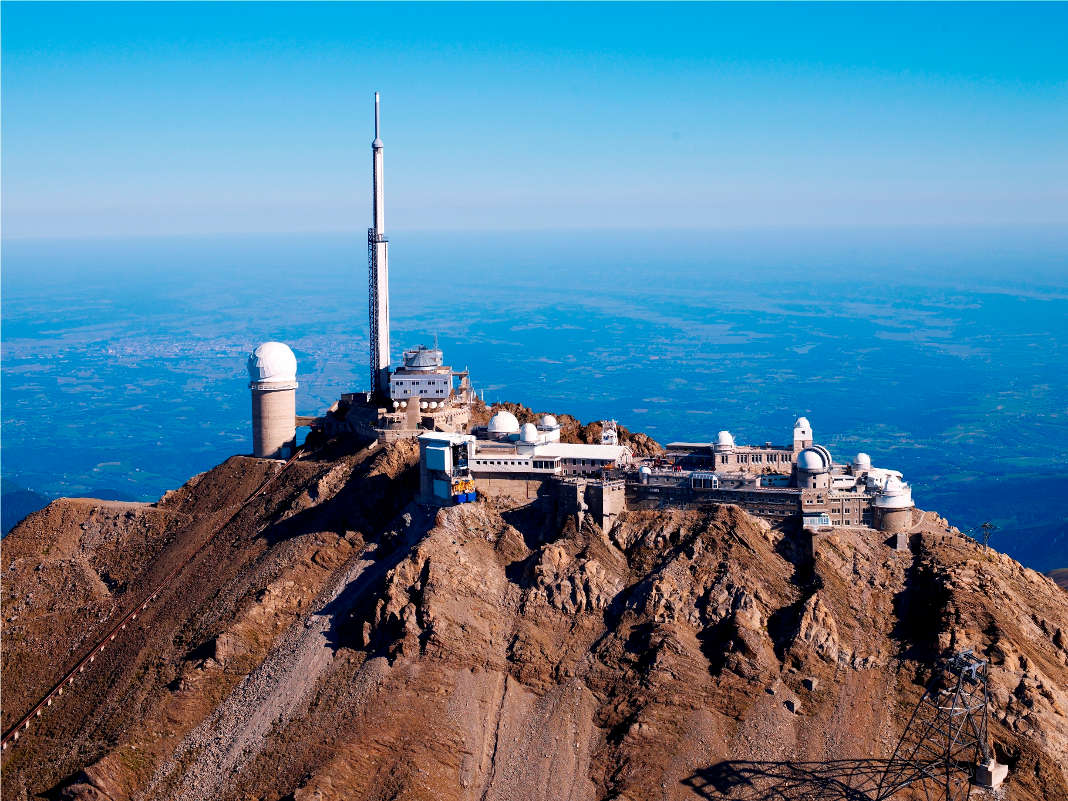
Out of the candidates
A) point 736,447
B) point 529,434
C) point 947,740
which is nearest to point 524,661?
point 529,434

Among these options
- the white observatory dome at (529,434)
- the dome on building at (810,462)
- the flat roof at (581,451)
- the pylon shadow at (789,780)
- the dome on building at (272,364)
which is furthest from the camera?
the dome on building at (272,364)

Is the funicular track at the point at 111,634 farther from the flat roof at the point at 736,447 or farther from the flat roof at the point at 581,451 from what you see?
the flat roof at the point at 736,447

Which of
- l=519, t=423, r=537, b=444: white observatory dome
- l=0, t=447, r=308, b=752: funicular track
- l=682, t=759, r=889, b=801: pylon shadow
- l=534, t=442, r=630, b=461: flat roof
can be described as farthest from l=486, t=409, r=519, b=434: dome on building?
l=682, t=759, r=889, b=801: pylon shadow

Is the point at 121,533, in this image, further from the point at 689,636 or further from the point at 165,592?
the point at 689,636

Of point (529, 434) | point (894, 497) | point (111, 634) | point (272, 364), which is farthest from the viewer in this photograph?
point (272, 364)

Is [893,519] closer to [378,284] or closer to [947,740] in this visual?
[947,740]

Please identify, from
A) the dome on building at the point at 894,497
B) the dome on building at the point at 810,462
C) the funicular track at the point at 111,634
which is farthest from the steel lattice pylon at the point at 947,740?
the funicular track at the point at 111,634

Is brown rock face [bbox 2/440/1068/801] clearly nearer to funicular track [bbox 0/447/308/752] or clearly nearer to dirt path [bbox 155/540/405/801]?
dirt path [bbox 155/540/405/801]

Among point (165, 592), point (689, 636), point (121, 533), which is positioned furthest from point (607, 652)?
point (121, 533)
